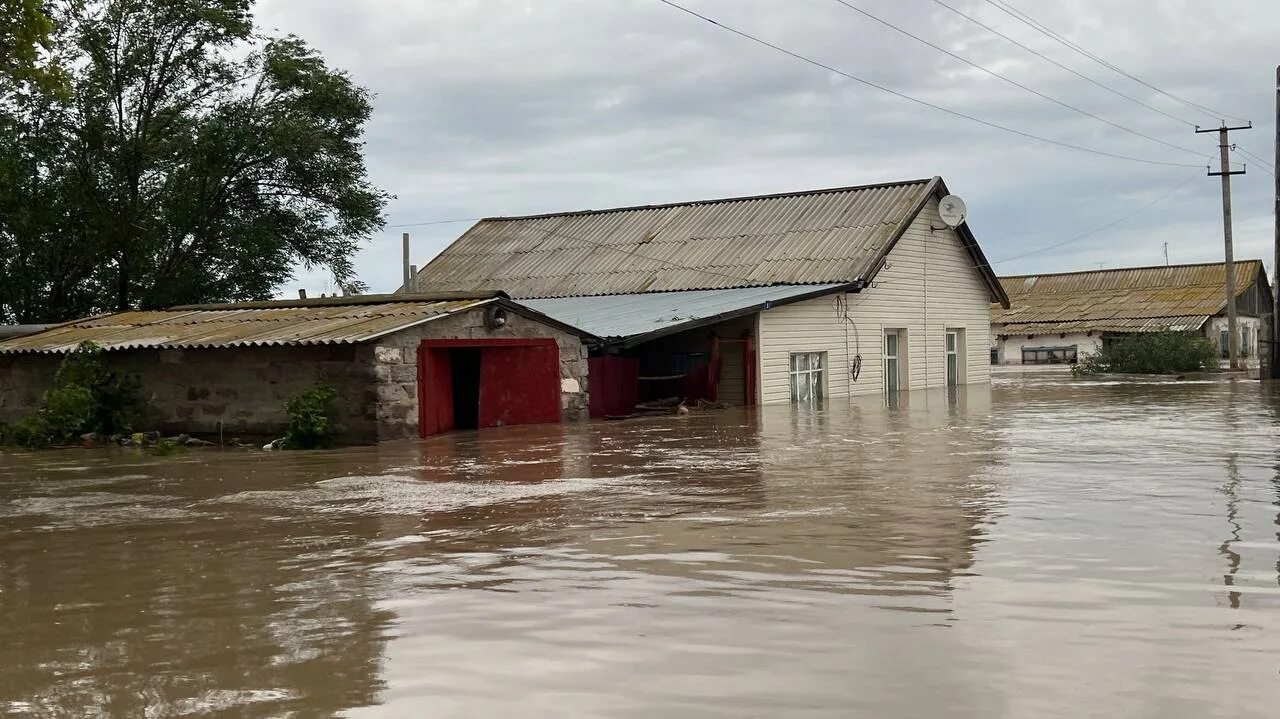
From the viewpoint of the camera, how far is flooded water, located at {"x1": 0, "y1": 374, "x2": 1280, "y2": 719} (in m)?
5.65

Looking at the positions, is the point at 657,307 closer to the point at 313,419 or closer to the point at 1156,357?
the point at 313,419

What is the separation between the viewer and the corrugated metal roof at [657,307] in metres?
26.8

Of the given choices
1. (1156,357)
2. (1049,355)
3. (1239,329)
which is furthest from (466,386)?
(1239,329)

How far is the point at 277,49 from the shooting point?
35344 mm

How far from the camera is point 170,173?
115ft

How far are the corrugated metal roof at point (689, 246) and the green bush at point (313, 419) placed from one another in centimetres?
1510

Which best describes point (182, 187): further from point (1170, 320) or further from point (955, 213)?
point (1170, 320)

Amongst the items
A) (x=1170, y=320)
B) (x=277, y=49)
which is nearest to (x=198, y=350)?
(x=277, y=49)

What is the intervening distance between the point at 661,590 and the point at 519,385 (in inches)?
636

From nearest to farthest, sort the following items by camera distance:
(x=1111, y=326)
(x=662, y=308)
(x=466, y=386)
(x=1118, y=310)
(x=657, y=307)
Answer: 1. (x=466, y=386)
2. (x=662, y=308)
3. (x=657, y=307)
4. (x=1111, y=326)
5. (x=1118, y=310)

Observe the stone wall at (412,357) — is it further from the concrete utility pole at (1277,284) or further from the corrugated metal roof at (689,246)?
the concrete utility pole at (1277,284)

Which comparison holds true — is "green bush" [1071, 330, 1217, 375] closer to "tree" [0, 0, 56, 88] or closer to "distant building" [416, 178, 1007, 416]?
"distant building" [416, 178, 1007, 416]

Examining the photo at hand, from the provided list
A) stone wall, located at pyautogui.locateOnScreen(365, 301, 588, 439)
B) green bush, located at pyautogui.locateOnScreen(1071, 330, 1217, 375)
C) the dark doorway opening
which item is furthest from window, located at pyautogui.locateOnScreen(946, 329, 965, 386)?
the dark doorway opening

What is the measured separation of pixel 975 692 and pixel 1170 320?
2242 inches
